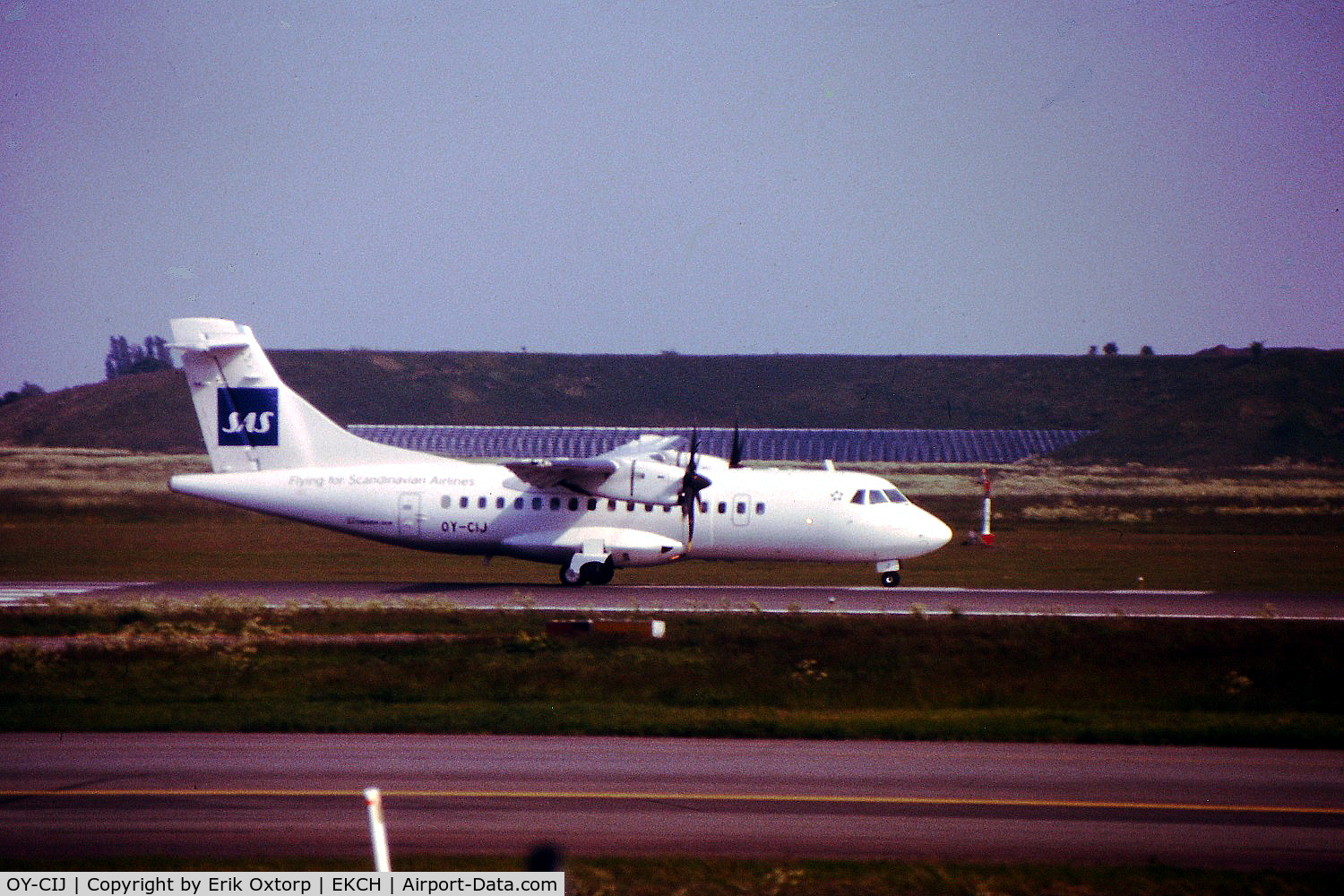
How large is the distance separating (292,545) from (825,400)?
255 feet

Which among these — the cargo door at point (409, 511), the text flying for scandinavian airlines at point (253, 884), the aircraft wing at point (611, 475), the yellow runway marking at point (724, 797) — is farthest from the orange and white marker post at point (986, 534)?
the text flying for scandinavian airlines at point (253, 884)

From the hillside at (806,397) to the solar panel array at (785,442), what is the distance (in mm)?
5703

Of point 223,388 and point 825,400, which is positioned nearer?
point 223,388

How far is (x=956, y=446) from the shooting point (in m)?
94.2

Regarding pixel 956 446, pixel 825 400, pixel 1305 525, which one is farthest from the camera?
pixel 825 400

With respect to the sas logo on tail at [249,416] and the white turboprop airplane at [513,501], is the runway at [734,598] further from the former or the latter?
the sas logo on tail at [249,416]

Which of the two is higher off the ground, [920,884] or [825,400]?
[825,400]

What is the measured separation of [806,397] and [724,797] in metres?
107

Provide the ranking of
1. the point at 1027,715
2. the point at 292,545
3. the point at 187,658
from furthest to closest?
the point at 292,545 < the point at 187,658 < the point at 1027,715

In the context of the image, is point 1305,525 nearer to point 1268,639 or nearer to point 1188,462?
point 1268,639

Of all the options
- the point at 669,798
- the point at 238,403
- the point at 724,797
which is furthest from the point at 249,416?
the point at 724,797

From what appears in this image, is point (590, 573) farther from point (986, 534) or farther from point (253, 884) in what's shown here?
point (253, 884)

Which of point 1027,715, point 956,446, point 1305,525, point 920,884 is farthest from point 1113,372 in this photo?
point 920,884

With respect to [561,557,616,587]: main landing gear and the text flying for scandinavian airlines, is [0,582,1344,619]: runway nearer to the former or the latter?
[561,557,616,587]: main landing gear
